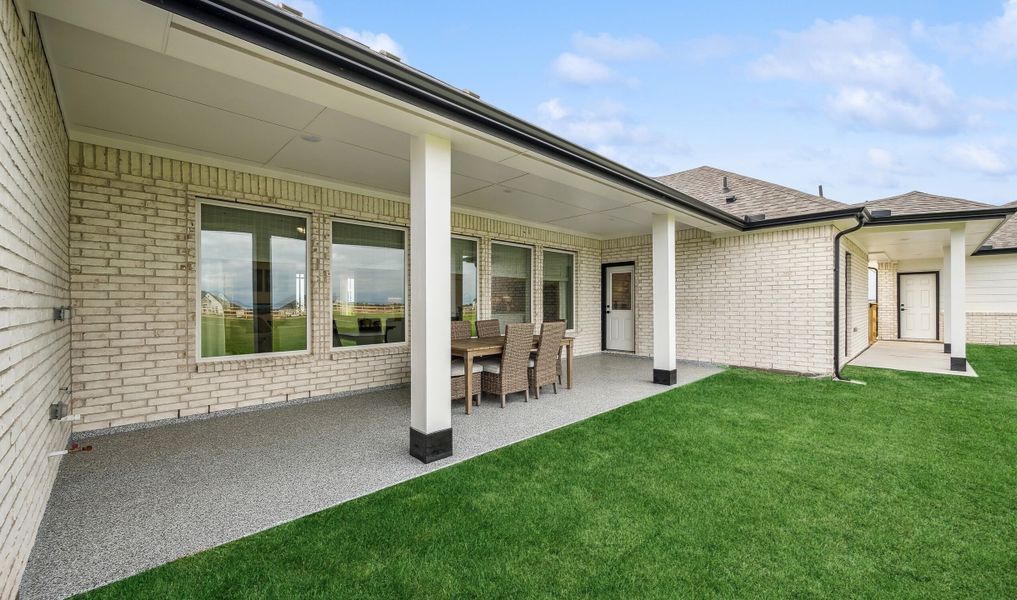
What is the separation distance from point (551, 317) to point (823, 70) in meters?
17.7

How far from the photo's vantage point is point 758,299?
7.45 metres

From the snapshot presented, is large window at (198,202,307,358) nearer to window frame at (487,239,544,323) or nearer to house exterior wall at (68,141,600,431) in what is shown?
house exterior wall at (68,141,600,431)

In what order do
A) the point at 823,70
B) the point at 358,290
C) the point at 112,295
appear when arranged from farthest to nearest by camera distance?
the point at 823,70, the point at 358,290, the point at 112,295

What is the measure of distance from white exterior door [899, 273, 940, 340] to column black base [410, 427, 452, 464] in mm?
15677

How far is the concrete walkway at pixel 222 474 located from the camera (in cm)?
210

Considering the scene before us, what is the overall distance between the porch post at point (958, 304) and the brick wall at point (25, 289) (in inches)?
427

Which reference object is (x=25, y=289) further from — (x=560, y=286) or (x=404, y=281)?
(x=560, y=286)

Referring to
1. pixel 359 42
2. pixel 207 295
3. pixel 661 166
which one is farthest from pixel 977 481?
pixel 661 166

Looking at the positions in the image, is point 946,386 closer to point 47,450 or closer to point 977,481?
point 977,481

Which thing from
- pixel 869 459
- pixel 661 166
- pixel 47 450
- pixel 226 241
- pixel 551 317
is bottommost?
pixel 869 459

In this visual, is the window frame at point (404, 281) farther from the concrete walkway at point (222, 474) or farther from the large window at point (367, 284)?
the concrete walkway at point (222, 474)

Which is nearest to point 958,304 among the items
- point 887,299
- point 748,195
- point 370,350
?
point 748,195

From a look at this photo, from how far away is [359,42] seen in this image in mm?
2420

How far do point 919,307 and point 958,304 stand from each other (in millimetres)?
7478
